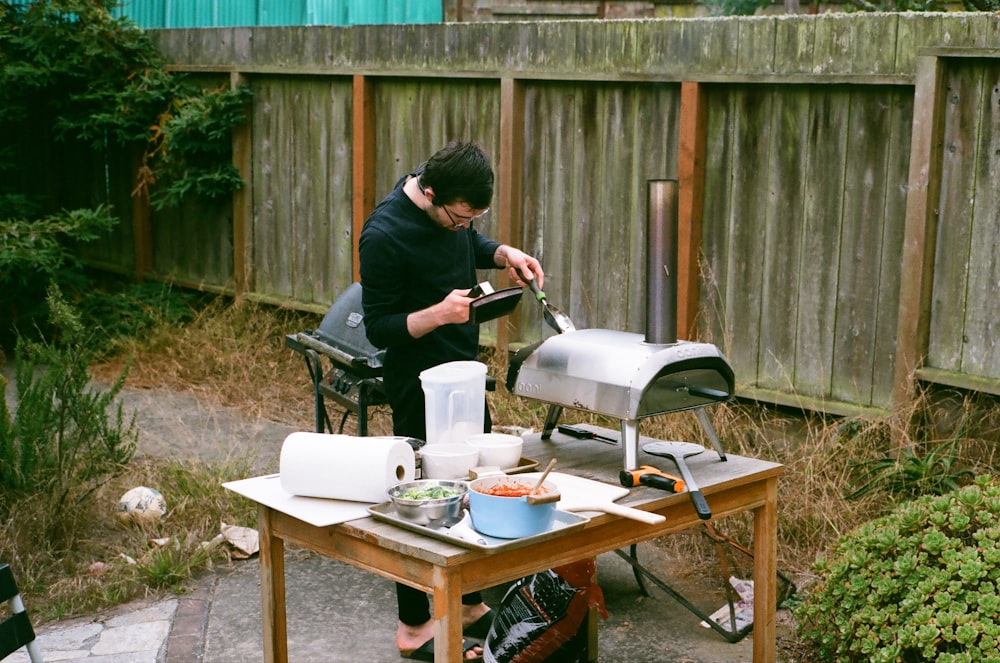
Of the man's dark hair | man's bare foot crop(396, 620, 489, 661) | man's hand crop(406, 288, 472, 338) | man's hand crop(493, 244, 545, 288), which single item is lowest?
man's bare foot crop(396, 620, 489, 661)

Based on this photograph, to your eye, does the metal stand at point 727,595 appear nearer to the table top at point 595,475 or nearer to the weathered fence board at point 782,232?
the table top at point 595,475

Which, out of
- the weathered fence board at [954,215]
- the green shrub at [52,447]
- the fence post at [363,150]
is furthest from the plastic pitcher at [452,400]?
the fence post at [363,150]

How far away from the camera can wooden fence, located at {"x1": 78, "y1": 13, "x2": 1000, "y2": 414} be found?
5137 mm

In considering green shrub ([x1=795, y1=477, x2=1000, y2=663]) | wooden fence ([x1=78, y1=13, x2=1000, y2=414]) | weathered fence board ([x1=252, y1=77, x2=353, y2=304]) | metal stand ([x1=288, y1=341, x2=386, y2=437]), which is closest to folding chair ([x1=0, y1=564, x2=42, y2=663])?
metal stand ([x1=288, y1=341, x2=386, y2=437])

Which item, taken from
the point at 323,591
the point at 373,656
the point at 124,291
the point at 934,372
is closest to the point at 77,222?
the point at 124,291

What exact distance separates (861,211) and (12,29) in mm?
7342

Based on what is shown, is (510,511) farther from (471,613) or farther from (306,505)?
(471,613)

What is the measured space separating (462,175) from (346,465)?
1090mm

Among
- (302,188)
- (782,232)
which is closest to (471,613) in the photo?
(782,232)

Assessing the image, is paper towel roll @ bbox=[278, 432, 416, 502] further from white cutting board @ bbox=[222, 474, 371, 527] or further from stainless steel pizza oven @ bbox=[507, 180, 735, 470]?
stainless steel pizza oven @ bbox=[507, 180, 735, 470]

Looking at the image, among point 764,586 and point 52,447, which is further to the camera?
point 52,447

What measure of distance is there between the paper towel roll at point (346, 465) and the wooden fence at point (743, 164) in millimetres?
2870

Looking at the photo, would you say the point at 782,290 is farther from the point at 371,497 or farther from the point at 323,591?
the point at 371,497

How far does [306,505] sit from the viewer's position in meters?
3.29
